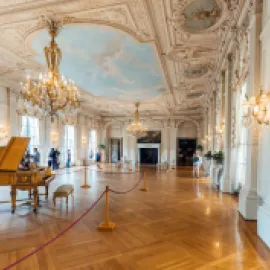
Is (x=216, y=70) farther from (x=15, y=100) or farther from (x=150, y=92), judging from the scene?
(x=15, y=100)

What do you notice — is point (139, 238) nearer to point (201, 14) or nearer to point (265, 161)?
point (265, 161)

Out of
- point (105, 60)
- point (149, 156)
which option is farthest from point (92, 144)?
point (105, 60)

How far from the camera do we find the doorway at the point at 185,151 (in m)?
21.1

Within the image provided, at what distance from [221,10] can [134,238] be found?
5469mm

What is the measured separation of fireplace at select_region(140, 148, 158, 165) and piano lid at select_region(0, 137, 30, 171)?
17.8m

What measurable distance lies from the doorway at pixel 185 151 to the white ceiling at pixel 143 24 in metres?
12.4

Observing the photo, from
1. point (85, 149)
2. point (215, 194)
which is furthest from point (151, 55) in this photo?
point (85, 149)

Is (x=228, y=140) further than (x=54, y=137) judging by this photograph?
No

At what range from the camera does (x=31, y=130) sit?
1301 cm

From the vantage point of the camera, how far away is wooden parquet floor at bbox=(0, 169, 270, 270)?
2764mm

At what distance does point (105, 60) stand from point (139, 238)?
6.66 metres

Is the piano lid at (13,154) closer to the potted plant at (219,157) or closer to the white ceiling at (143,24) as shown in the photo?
the white ceiling at (143,24)

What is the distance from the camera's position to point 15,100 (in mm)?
11438

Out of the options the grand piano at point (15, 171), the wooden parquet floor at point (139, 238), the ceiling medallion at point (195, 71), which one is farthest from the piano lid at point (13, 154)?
the ceiling medallion at point (195, 71)
